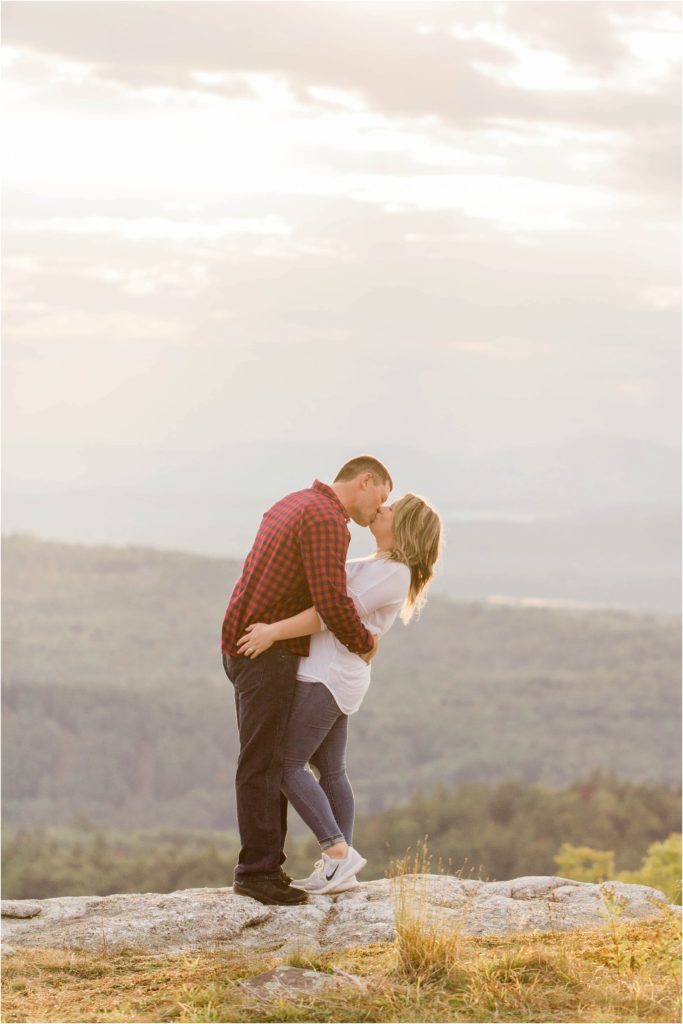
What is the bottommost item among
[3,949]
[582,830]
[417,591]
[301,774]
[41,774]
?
[41,774]

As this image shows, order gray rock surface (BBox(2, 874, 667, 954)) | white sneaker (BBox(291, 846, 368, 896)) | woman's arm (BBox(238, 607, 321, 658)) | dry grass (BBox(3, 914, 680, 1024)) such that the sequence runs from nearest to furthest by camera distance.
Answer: dry grass (BBox(3, 914, 680, 1024)), gray rock surface (BBox(2, 874, 667, 954)), woman's arm (BBox(238, 607, 321, 658)), white sneaker (BBox(291, 846, 368, 896))

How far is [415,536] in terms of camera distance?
21.3 ft

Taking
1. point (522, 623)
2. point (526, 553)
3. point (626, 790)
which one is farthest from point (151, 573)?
point (526, 553)

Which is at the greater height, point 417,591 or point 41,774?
point 417,591

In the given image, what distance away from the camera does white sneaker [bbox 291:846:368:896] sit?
265 inches

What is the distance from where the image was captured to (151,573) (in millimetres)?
109875

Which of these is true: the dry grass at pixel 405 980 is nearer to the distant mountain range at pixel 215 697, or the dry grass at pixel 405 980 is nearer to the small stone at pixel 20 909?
the small stone at pixel 20 909

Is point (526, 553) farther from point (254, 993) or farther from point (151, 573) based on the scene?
point (254, 993)

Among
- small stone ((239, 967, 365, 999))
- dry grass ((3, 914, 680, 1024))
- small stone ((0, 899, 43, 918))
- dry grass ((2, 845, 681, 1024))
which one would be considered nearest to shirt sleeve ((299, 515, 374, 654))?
dry grass ((2, 845, 681, 1024))

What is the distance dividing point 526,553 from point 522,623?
92.3 meters

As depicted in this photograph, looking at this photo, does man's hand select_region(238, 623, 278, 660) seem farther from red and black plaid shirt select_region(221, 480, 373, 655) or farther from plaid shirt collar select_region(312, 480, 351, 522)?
plaid shirt collar select_region(312, 480, 351, 522)

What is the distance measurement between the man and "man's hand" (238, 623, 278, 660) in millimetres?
63

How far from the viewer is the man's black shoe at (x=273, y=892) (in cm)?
654

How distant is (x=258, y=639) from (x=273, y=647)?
13 centimetres
